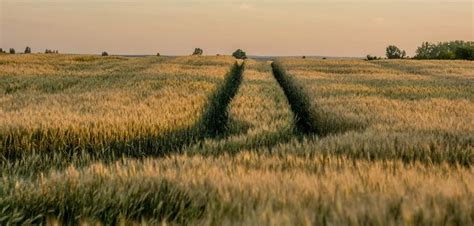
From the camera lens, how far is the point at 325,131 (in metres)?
11.4

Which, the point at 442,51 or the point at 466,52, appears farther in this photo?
the point at 442,51

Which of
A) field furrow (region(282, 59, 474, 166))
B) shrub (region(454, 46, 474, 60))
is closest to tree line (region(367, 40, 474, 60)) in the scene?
shrub (region(454, 46, 474, 60))

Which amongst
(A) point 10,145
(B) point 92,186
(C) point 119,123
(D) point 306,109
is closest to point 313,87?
(D) point 306,109

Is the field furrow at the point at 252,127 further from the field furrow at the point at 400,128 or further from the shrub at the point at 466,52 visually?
the shrub at the point at 466,52

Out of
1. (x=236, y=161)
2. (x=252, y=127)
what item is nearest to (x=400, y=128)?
(x=252, y=127)

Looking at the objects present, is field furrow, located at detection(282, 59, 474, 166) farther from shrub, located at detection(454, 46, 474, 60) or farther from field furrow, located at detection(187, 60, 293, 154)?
shrub, located at detection(454, 46, 474, 60)

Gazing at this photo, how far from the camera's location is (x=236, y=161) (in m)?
5.68

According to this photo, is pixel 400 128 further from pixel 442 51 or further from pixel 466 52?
pixel 442 51

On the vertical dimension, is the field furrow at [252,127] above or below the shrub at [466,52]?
above

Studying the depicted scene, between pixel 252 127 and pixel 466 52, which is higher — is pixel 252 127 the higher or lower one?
the higher one

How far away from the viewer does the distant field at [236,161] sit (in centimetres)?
327

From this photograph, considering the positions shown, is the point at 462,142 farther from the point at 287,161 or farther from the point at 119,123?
the point at 119,123

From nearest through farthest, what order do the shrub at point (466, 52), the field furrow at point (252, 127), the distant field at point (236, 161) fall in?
the distant field at point (236, 161), the field furrow at point (252, 127), the shrub at point (466, 52)

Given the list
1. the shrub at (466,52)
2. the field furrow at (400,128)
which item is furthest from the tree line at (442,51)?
the field furrow at (400,128)
